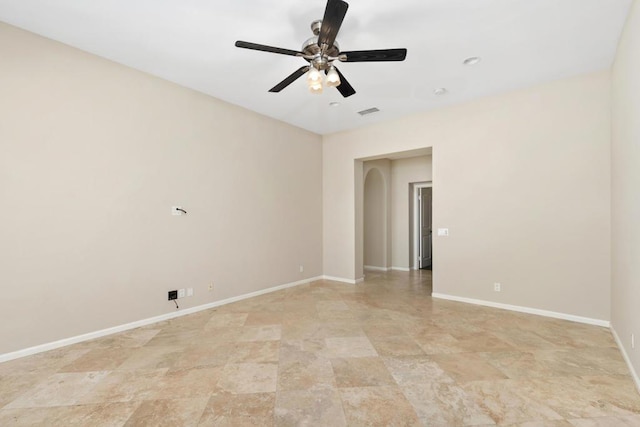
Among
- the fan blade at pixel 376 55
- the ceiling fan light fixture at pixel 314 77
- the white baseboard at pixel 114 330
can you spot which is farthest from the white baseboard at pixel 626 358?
the white baseboard at pixel 114 330

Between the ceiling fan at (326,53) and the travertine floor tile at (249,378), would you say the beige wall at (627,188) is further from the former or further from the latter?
the travertine floor tile at (249,378)

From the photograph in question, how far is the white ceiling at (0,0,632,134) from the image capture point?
2486mm

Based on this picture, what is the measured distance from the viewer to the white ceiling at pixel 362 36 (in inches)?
97.9

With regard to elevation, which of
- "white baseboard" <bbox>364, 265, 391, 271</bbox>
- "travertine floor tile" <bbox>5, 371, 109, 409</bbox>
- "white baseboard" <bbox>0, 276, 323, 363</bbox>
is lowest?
"white baseboard" <bbox>364, 265, 391, 271</bbox>

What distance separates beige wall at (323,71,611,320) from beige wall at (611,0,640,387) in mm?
302

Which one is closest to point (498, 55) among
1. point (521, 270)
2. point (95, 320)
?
point (521, 270)

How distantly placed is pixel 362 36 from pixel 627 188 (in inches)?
108

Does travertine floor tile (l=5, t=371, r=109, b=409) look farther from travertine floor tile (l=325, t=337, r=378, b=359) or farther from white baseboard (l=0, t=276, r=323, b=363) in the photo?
travertine floor tile (l=325, t=337, r=378, b=359)

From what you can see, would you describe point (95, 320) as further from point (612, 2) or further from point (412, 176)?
point (412, 176)

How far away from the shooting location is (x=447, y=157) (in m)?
4.67

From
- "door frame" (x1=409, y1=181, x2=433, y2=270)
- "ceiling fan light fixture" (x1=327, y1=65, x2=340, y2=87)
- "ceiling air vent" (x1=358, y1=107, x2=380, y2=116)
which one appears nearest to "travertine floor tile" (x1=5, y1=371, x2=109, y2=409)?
"ceiling fan light fixture" (x1=327, y1=65, x2=340, y2=87)

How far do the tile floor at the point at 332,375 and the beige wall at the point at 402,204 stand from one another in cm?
346

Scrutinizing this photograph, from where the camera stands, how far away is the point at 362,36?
9.39 ft

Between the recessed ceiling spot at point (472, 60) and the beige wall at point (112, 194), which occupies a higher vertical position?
the recessed ceiling spot at point (472, 60)
